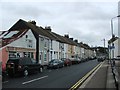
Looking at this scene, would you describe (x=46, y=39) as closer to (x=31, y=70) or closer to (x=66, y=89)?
(x=31, y=70)

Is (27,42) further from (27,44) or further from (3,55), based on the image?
(3,55)

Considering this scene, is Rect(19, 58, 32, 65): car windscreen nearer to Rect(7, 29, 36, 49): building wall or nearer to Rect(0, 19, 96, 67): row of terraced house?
Rect(0, 19, 96, 67): row of terraced house

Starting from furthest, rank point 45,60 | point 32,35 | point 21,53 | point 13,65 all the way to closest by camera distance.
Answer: point 45,60 < point 32,35 < point 21,53 < point 13,65

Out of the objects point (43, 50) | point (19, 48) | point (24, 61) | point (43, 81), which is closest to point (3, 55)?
point (19, 48)

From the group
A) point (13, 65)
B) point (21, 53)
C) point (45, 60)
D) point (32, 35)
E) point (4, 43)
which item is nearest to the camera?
point (13, 65)

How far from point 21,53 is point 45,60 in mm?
12917

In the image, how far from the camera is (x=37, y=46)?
48.3 meters

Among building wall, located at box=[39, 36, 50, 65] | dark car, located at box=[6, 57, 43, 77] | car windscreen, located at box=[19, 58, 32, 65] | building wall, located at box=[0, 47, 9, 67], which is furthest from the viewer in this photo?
building wall, located at box=[39, 36, 50, 65]

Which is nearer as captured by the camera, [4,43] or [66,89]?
[66,89]

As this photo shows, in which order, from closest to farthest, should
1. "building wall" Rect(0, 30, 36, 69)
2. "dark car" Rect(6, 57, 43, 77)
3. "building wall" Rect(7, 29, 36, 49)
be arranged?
"dark car" Rect(6, 57, 43, 77) → "building wall" Rect(0, 30, 36, 69) → "building wall" Rect(7, 29, 36, 49)

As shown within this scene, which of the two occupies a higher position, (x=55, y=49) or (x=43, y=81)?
(x=55, y=49)

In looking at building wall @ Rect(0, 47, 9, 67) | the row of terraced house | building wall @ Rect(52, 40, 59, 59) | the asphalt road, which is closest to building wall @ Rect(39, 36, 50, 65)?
the row of terraced house

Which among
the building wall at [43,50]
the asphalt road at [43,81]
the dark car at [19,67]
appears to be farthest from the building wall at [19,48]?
the asphalt road at [43,81]

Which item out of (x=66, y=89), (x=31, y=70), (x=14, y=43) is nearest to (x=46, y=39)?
(x=14, y=43)
